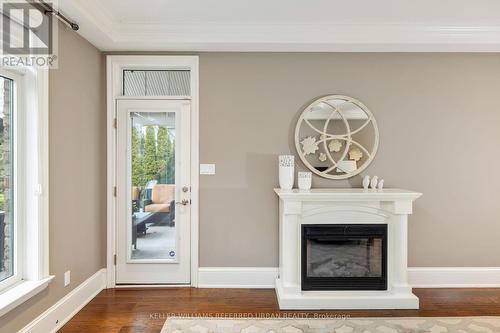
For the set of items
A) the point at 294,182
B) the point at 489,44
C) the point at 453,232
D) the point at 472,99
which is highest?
the point at 489,44

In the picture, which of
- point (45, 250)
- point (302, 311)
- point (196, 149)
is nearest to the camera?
point (45, 250)

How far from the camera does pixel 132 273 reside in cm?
336

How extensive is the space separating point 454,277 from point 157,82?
3.82 m

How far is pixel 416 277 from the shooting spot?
3.36 meters

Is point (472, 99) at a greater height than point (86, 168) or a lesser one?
greater

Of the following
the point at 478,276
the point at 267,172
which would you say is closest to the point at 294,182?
the point at 267,172

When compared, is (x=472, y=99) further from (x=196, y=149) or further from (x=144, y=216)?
(x=144, y=216)

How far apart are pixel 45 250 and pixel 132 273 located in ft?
3.82

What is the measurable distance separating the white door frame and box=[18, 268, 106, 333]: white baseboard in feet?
0.53

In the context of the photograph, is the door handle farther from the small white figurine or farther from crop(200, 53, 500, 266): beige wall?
the small white figurine

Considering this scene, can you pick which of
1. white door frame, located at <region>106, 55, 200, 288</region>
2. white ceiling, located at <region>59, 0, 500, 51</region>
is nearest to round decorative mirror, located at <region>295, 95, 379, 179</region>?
white ceiling, located at <region>59, 0, 500, 51</region>

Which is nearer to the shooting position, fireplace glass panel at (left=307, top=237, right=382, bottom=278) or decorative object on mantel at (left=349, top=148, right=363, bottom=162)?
fireplace glass panel at (left=307, top=237, right=382, bottom=278)

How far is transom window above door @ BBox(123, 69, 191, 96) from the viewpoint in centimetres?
343

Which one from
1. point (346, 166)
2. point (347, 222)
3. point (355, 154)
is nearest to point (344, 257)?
point (347, 222)
